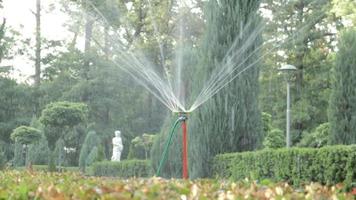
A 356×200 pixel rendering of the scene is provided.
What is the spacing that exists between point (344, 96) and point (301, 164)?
20.2 ft

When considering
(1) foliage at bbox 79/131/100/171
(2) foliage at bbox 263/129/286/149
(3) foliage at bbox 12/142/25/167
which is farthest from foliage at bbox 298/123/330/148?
(3) foliage at bbox 12/142/25/167

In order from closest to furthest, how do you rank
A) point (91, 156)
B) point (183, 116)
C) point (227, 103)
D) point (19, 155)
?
point (183, 116) < point (227, 103) < point (91, 156) < point (19, 155)

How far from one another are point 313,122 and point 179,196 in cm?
2026

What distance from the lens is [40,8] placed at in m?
30.4

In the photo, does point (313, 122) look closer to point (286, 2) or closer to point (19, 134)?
point (286, 2)

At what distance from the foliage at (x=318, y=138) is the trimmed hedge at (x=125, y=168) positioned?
228 inches

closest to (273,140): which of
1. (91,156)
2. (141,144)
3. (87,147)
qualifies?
(141,144)

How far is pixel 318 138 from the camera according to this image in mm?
18078

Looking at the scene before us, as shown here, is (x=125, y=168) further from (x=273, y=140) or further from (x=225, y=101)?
(x=225, y=101)

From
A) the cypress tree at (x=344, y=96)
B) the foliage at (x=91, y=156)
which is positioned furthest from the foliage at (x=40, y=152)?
the cypress tree at (x=344, y=96)

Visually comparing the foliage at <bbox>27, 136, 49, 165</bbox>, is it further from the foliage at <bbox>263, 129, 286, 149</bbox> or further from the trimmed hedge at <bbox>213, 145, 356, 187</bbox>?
the trimmed hedge at <bbox>213, 145, 356, 187</bbox>

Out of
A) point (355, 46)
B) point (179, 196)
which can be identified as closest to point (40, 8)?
point (355, 46)

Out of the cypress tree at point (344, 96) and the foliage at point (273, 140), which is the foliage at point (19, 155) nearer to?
the foliage at point (273, 140)

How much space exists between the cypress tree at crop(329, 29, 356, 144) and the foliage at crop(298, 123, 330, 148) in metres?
3.81
